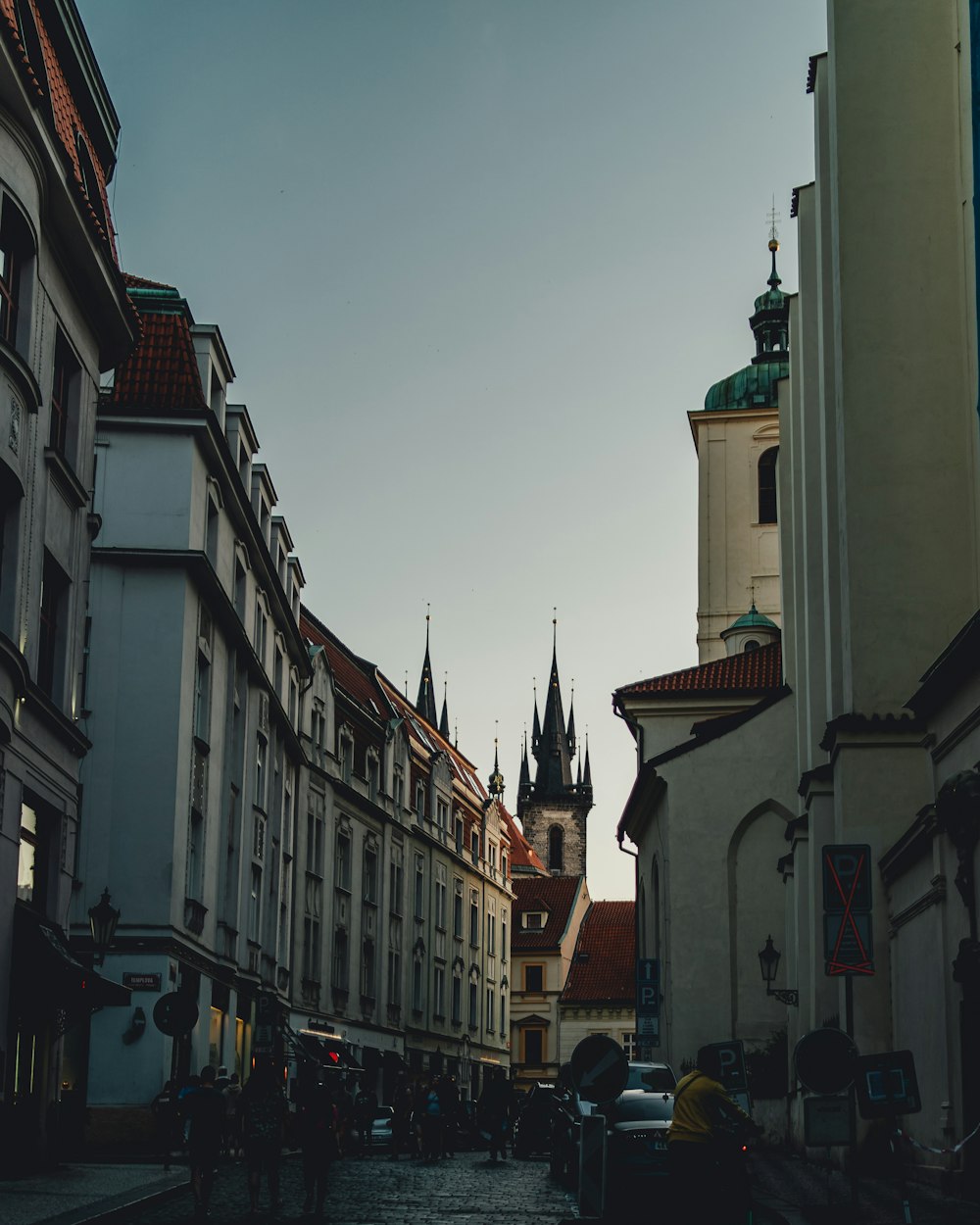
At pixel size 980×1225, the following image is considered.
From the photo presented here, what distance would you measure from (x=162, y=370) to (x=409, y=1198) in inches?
736

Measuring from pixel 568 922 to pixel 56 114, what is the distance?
84.2 m

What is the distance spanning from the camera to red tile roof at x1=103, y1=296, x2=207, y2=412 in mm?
34031

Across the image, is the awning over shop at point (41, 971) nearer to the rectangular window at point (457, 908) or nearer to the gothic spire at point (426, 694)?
the rectangular window at point (457, 908)

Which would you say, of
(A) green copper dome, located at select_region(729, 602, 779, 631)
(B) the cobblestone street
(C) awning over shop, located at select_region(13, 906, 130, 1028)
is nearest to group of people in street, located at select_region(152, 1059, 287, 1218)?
(B) the cobblestone street

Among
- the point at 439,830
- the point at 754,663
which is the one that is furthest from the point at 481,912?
the point at 754,663

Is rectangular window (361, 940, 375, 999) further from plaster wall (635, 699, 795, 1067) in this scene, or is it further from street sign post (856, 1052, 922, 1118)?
street sign post (856, 1052, 922, 1118)

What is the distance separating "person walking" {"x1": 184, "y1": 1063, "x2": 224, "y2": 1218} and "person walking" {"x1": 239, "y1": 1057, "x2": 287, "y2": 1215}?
71 cm

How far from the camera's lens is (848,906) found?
54.4ft

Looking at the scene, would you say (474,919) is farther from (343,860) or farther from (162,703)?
(162,703)

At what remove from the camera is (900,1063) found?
12.8m

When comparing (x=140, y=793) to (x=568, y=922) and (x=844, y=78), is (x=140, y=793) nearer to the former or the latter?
(x=844, y=78)

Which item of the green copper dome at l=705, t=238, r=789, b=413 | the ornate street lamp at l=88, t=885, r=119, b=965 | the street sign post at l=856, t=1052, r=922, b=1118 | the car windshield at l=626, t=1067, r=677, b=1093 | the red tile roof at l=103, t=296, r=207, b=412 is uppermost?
the green copper dome at l=705, t=238, r=789, b=413

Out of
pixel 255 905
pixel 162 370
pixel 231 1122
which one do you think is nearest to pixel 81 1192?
pixel 231 1122

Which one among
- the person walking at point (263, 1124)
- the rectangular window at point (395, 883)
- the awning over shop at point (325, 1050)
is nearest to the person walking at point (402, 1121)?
the awning over shop at point (325, 1050)
